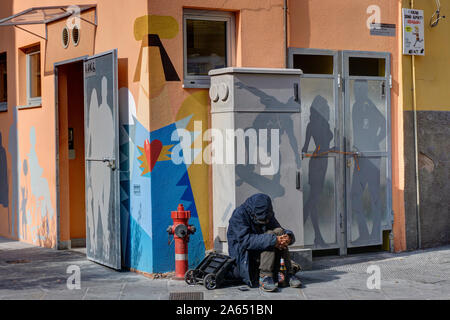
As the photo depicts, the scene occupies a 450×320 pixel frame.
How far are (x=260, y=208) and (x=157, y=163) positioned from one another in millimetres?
1602

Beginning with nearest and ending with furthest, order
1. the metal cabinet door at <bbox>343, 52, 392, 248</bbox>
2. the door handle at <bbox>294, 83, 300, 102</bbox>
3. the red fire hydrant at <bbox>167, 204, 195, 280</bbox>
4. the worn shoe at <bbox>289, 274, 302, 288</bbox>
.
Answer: the worn shoe at <bbox>289, 274, 302, 288</bbox>, the red fire hydrant at <bbox>167, 204, 195, 280</bbox>, the door handle at <bbox>294, 83, 300, 102</bbox>, the metal cabinet door at <bbox>343, 52, 392, 248</bbox>

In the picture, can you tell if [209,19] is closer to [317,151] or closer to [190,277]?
[317,151]

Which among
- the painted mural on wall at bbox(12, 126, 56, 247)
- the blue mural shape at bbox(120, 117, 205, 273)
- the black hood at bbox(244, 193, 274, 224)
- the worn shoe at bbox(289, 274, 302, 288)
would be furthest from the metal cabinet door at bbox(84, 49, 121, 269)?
the worn shoe at bbox(289, 274, 302, 288)

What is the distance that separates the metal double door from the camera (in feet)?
34.1

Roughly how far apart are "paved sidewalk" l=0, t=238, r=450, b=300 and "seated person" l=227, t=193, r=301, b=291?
0.20m

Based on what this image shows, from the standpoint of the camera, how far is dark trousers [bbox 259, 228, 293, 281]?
832 cm

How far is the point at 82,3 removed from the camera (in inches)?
421

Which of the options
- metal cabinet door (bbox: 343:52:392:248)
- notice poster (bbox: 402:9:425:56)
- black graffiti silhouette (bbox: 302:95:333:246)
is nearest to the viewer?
black graffiti silhouette (bbox: 302:95:333:246)

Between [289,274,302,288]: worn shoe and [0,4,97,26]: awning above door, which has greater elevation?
[0,4,97,26]: awning above door

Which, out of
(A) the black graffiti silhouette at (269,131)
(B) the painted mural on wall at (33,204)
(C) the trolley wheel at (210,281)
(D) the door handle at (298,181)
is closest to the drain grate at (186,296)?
(C) the trolley wheel at (210,281)

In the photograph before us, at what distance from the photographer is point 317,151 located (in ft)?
34.3

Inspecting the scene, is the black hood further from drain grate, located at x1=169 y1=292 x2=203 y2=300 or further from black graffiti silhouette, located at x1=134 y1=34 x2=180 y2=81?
A: black graffiti silhouette, located at x1=134 y1=34 x2=180 y2=81

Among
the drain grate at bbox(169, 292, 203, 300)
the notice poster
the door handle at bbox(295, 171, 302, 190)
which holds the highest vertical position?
the notice poster

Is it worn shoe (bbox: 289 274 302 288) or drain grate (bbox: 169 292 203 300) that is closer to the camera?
drain grate (bbox: 169 292 203 300)
